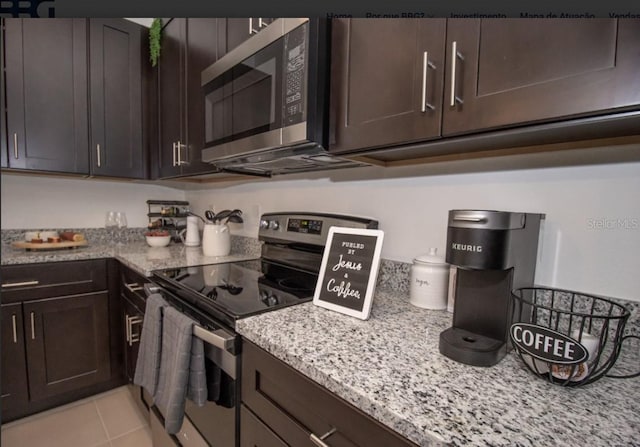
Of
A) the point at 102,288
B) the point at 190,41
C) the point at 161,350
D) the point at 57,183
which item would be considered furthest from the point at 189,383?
the point at 57,183

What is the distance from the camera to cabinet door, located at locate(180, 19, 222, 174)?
1.41m

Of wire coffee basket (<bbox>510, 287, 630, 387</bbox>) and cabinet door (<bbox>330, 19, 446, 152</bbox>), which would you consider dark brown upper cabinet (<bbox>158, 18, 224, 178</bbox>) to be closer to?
cabinet door (<bbox>330, 19, 446, 152</bbox>)

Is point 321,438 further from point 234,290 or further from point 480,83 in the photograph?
point 480,83

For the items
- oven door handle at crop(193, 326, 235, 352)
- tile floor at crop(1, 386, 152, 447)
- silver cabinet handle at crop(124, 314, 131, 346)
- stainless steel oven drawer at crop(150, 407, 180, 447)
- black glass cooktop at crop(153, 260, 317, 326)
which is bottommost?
tile floor at crop(1, 386, 152, 447)

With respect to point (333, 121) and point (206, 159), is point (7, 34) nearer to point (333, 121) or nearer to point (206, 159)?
point (206, 159)

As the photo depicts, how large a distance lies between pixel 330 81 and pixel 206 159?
72 centimetres

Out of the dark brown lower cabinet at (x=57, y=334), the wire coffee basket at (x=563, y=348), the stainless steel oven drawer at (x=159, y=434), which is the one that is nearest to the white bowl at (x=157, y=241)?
the dark brown lower cabinet at (x=57, y=334)

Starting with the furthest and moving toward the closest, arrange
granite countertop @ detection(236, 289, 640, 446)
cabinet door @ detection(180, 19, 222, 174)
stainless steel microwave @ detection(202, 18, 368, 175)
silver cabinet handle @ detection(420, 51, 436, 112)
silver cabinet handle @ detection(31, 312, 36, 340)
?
silver cabinet handle @ detection(31, 312, 36, 340) < cabinet door @ detection(180, 19, 222, 174) < stainless steel microwave @ detection(202, 18, 368, 175) < silver cabinet handle @ detection(420, 51, 436, 112) < granite countertop @ detection(236, 289, 640, 446)

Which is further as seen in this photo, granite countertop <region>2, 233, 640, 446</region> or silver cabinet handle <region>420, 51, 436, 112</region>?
silver cabinet handle <region>420, 51, 436, 112</region>

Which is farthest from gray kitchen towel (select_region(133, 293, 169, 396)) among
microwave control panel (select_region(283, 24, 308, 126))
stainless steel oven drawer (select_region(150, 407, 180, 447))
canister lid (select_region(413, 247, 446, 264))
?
canister lid (select_region(413, 247, 446, 264))

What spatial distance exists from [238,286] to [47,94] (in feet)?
5.51

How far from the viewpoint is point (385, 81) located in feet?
2.53

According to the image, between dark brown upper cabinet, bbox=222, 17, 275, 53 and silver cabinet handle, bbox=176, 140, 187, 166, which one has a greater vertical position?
dark brown upper cabinet, bbox=222, 17, 275, 53

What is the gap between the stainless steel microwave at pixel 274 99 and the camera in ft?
Result: 2.92
